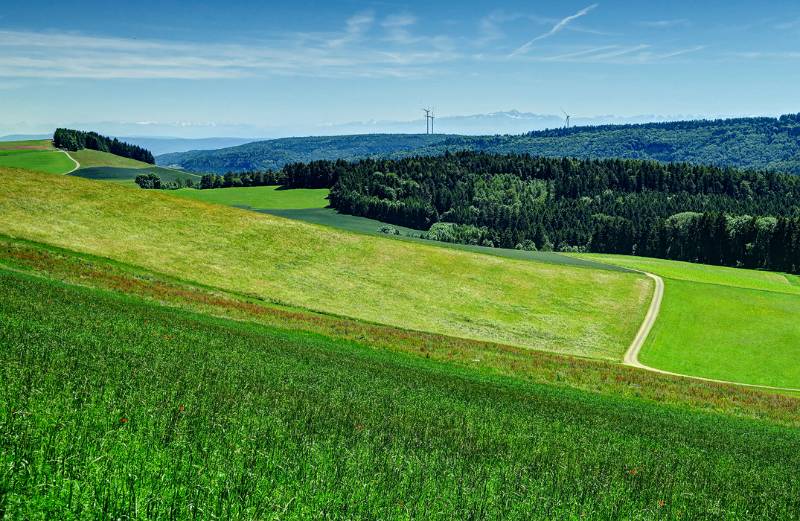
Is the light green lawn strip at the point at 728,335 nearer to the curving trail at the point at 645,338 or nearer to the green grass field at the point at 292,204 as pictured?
the curving trail at the point at 645,338

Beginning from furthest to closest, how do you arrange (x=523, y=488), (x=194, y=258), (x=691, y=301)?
1. (x=691, y=301)
2. (x=194, y=258)
3. (x=523, y=488)

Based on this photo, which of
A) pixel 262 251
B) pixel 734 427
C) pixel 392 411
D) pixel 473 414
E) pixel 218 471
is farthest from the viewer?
pixel 262 251

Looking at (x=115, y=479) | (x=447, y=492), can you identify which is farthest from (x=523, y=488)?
(x=115, y=479)

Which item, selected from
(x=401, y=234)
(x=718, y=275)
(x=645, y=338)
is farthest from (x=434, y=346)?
(x=401, y=234)

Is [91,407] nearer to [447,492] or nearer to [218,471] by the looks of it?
[218,471]

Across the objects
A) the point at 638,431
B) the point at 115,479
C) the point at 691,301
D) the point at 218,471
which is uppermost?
the point at 115,479

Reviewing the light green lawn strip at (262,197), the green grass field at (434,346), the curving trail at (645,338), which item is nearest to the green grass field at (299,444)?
the green grass field at (434,346)
